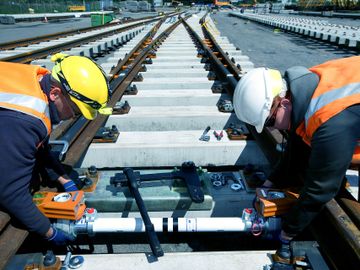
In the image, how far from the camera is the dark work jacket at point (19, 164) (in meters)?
1.90

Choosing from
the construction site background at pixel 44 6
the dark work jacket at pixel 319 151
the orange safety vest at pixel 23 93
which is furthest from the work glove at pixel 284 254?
the construction site background at pixel 44 6

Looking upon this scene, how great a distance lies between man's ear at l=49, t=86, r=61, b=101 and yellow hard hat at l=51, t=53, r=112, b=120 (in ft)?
0.20

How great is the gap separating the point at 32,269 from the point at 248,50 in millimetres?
12749

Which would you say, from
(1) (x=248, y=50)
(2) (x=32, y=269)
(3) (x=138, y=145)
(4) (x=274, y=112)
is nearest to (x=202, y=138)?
(3) (x=138, y=145)

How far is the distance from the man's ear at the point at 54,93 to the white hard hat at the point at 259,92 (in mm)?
1302

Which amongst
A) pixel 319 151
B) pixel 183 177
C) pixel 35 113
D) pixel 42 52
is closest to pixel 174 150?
pixel 183 177

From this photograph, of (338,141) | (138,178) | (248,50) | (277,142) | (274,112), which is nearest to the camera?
(338,141)

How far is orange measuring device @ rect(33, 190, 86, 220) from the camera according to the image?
2209 mm

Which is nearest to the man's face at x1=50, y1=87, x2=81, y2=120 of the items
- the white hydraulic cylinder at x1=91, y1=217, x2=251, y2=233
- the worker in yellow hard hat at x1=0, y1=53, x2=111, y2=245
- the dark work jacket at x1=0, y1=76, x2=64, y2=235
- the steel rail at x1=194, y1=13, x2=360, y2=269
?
the worker in yellow hard hat at x1=0, y1=53, x2=111, y2=245

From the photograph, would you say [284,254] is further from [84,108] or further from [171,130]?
[171,130]

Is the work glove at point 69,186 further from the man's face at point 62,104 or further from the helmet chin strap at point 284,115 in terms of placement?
the helmet chin strap at point 284,115

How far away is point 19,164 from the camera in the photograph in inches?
77.0

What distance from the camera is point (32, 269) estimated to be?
6.44 ft

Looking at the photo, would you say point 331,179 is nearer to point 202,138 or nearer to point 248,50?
point 202,138
